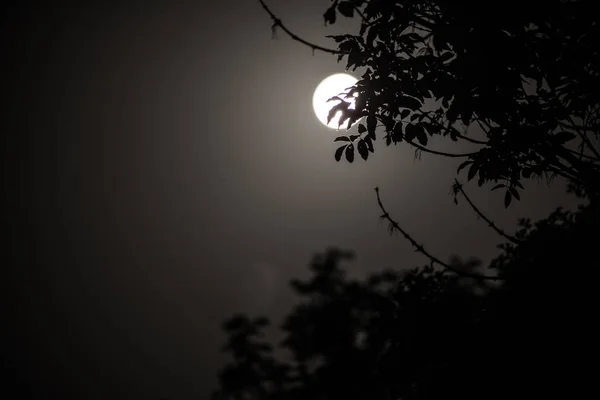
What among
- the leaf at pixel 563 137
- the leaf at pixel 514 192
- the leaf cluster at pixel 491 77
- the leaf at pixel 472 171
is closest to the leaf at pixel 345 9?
the leaf cluster at pixel 491 77

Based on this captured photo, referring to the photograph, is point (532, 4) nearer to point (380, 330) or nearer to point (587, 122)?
point (587, 122)

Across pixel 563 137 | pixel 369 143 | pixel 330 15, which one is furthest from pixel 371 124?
pixel 563 137

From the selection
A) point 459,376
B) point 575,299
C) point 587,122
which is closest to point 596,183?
point 587,122

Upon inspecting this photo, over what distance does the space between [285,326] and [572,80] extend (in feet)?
53.6

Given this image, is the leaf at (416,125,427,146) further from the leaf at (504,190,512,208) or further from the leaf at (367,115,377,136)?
the leaf at (504,190,512,208)

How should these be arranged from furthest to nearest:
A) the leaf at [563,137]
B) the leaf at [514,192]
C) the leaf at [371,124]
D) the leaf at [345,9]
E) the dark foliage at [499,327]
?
the leaf at [514,192]
the leaf at [371,124]
the leaf at [563,137]
the leaf at [345,9]
the dark foliage at [499,327]

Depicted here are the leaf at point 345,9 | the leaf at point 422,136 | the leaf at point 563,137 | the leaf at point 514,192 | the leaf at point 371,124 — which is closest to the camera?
the leaf at point 345,9

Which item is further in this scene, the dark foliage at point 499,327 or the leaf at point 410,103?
the leaf at point 410,103

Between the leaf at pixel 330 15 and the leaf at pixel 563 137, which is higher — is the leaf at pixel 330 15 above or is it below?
above

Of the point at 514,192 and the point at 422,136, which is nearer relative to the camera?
the point at 422,136

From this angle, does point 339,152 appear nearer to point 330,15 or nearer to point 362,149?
point 362,149

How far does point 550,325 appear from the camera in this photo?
2012 millimetres

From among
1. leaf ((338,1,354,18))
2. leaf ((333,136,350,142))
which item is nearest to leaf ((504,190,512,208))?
leaf ((333,136,350,142))

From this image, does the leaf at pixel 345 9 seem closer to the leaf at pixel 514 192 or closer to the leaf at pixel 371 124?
the leaf at pixel 371 124
